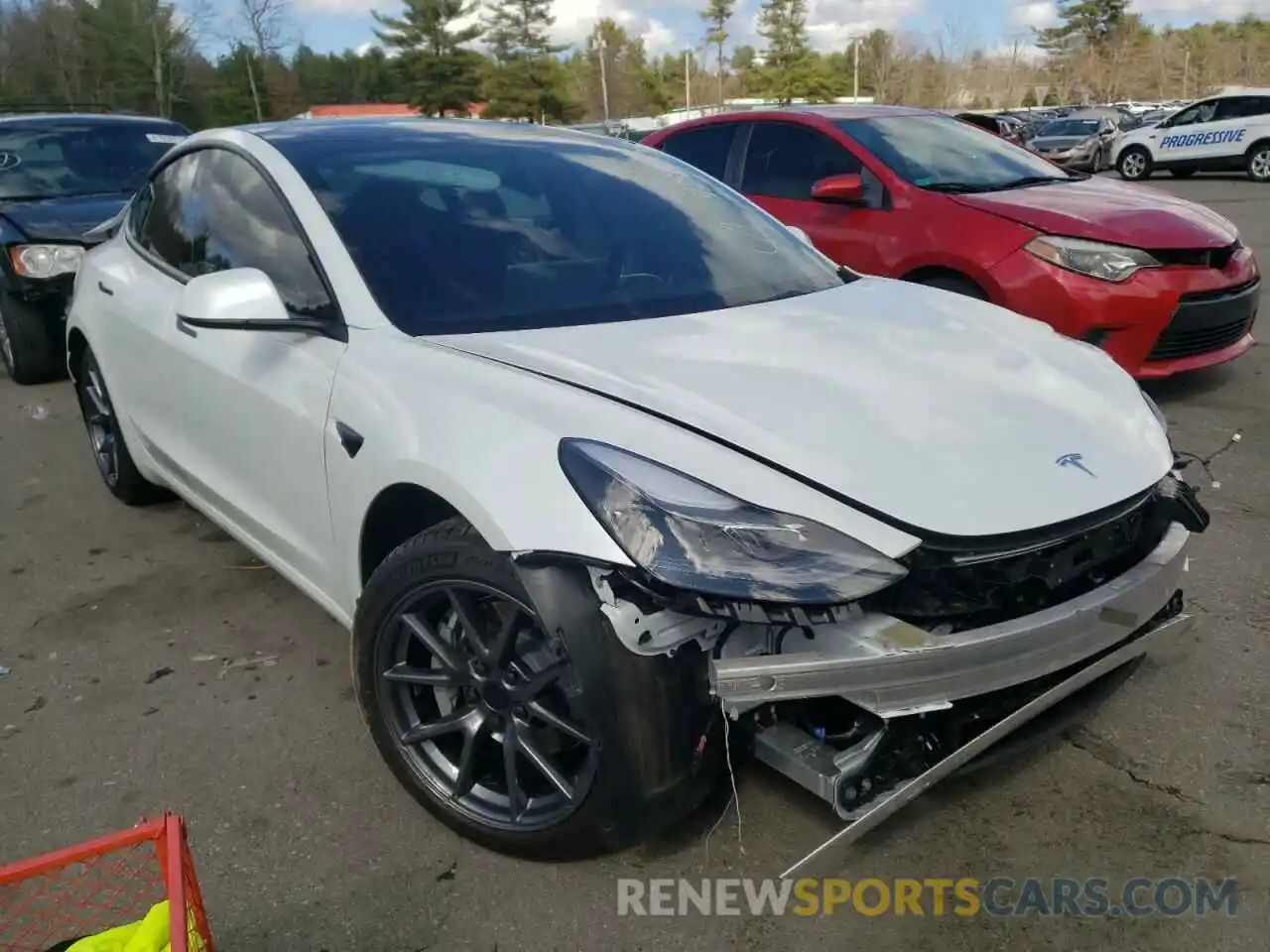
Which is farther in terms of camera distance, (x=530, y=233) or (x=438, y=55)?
(x=438, y=55)

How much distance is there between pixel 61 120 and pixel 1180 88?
3634 inches

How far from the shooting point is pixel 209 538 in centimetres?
423

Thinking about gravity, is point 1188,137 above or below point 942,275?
below

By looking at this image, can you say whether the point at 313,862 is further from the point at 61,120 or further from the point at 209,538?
the point at 61,120

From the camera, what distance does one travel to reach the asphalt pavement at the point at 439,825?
2.14 metres

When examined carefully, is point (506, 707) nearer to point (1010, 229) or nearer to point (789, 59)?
point (1010, 229)

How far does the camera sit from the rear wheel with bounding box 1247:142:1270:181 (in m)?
19.3

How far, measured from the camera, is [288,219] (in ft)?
9.54

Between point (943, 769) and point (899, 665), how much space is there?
0.27 m

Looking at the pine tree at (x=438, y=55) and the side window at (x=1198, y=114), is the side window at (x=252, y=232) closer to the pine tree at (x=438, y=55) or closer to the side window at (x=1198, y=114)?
the side window at (x=1198, y=114)

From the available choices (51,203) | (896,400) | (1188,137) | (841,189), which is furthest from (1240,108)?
(896,400)

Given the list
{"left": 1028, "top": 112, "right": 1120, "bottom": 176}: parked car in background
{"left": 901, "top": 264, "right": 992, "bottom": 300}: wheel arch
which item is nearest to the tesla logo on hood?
{"left": 901, "top": 264, "right": 992, "bottom": 300}: wheel arch

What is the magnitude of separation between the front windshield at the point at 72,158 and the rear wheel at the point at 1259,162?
19.0 m

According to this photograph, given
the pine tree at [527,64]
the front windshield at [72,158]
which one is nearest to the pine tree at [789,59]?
the pine tree at [527,64]
